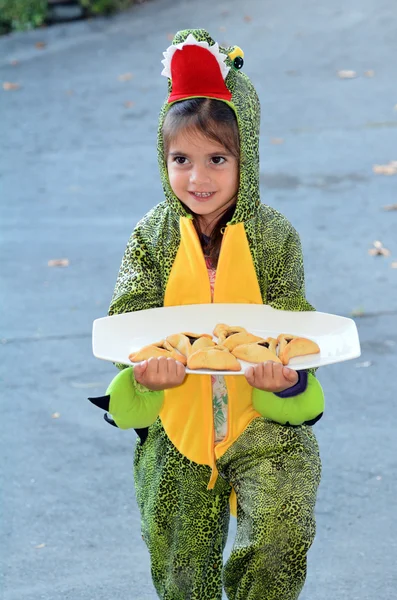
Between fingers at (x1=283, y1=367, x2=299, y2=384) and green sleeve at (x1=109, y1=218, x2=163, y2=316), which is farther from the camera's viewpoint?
green sleeve at (x1=109, y1=218, x2=163, y2=316)

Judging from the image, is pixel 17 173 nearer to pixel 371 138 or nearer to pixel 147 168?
pixel 147 168

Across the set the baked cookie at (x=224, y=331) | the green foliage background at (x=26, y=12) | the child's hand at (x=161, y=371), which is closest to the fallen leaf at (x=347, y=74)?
the green foliage background at (x=26, y=12)

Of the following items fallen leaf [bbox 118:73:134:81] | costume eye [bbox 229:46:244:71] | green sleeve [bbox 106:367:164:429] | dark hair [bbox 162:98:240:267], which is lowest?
fallen leaf [bbox 118:73:134:81]

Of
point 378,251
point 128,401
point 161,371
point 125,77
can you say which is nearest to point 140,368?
point 161,371

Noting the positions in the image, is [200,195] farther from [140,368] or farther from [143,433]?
[143,433]

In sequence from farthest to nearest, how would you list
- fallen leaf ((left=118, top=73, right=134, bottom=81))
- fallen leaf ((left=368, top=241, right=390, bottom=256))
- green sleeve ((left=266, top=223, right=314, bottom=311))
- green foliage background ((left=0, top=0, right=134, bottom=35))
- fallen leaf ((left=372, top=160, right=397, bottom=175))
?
green foliage background ((left=0, top=0, right=134, bottom=35))
fallen leaf ((left=118, top=73, right=134, bottom=81))
fallen leaf ((left=372, top=160, right=397, bottom=175))
fallen leaf ((left=368, top=241, right=390, bottom=256))
green sleeve ((left=266, top=223, right=314, bottom=311))

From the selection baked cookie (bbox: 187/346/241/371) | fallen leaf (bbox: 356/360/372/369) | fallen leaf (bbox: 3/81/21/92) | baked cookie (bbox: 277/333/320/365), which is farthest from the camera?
fallen leaf (bbox: 3/81/21/92)

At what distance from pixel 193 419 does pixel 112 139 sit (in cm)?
628

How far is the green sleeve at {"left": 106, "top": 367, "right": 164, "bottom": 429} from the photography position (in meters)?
3.06

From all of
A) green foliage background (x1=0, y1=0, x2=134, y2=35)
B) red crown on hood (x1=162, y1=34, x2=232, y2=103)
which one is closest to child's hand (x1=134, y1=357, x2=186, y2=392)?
red crown on hood (x1=162, y1=34, x2=232, y2=103)

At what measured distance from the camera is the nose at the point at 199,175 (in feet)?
10.1

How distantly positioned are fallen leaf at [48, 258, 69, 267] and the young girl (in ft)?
12.0

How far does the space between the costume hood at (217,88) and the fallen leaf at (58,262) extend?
373cm

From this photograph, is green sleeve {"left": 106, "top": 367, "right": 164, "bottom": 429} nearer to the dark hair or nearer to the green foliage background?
the dark hair
